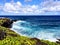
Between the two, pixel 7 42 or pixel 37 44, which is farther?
pixel 37 44

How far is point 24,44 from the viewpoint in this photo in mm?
11141

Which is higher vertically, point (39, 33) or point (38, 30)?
point (39, 33)

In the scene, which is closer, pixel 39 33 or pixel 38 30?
pixel 39 33

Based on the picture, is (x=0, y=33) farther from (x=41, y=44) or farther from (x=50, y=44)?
(x=50, y=44)

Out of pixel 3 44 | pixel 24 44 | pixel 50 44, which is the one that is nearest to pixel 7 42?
pixel 3 44

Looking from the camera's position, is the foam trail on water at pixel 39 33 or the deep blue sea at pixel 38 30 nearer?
the foam trail on water at pixel 39 33

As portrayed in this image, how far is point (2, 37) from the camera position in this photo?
1289 centimetres

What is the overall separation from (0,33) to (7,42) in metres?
1.72

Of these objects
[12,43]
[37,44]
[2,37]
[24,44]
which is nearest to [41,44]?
[37,44]

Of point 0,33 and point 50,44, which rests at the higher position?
point 0,33

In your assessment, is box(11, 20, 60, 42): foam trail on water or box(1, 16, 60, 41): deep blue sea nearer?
box(11, 20, 60, 42): foam trail on water

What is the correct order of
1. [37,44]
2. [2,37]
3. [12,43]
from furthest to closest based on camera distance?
[2,37]
[37,44]
[12,43]

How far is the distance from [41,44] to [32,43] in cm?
74

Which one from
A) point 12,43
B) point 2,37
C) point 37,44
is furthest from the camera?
point 2,37
